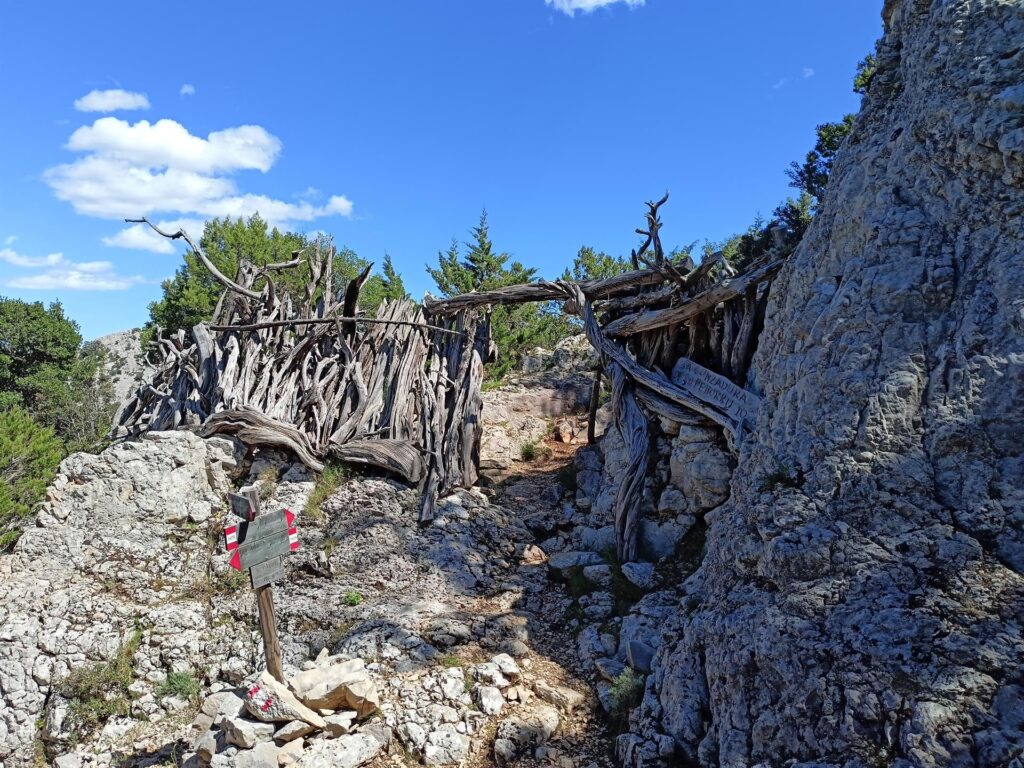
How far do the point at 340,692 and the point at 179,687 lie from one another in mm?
1828

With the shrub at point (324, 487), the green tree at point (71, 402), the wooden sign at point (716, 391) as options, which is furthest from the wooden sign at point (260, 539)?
the green tree at point (71, 402)

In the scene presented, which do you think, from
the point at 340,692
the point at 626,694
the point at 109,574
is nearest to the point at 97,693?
the point at 109,574

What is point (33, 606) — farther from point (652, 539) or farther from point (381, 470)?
point (652, 539)

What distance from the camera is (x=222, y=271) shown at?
14305 mm

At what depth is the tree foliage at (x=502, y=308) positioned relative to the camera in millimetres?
14805

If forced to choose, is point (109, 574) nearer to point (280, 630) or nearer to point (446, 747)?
point (280, 630)

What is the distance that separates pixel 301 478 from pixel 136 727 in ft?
10.8

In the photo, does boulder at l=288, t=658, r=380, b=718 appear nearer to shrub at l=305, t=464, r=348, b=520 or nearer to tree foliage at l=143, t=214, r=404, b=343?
shrub at l=305, t=464, r=348, b=520

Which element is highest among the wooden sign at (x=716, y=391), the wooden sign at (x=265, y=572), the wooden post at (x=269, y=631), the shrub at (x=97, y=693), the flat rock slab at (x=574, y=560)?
the wooden sign at (x=716, y=391)

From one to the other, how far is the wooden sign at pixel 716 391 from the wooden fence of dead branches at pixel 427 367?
2 centimetres

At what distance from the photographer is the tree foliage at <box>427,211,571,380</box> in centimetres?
1480

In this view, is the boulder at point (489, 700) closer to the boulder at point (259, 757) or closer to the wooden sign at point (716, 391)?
the boulder at point (259, 757)

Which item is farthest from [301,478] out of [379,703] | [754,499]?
[754,499]

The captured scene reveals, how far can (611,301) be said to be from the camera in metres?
8.26
